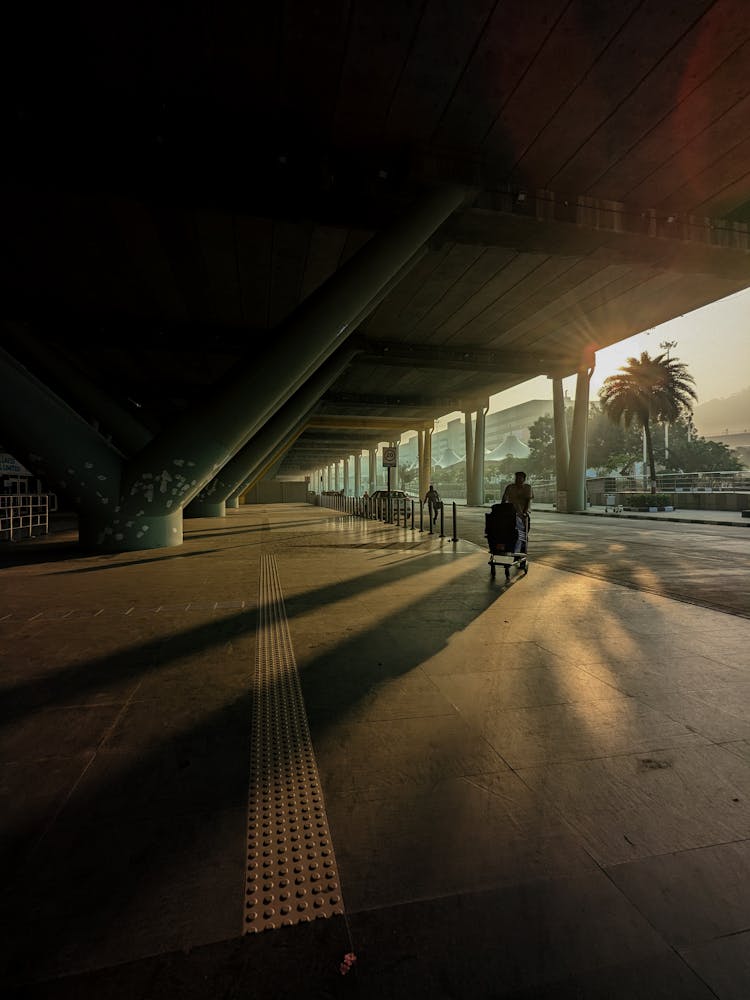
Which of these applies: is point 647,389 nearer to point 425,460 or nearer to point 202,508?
point 425,460

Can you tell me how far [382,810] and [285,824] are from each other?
404 millimetres

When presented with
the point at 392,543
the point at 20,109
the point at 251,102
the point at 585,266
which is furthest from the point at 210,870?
the point at 585,266

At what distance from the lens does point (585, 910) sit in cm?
151

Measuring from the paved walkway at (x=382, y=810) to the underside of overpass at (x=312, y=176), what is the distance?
5610 mm

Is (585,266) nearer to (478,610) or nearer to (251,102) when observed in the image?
(251,102)

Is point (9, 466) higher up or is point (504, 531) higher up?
point (9, 466)

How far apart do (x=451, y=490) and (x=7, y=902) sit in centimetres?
8872

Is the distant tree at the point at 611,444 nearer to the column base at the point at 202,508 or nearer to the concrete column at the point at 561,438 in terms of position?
the concrete column at the point at 561,438

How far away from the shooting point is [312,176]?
25.2 ft

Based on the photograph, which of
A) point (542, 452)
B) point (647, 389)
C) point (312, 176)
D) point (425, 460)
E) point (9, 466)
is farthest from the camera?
point (542, 452)

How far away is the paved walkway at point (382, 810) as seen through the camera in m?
1.34

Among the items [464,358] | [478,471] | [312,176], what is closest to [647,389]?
[478,471]

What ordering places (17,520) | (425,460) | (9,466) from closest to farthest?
(17,520)
(9,466)
(425,460)

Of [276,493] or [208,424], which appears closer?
[208,424]
